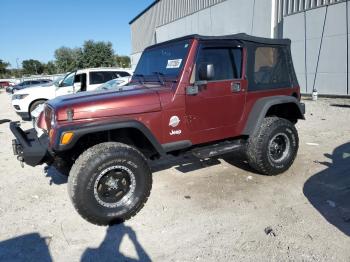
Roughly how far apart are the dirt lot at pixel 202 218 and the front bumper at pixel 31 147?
0.72 meters

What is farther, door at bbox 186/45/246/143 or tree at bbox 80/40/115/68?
tree at bbox 80/40/115/68

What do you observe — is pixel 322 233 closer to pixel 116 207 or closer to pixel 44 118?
pixel 116 207

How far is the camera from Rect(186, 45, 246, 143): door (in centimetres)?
434

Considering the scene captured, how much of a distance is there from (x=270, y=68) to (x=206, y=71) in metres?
1.66

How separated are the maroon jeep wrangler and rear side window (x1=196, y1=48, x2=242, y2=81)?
0.01 metres

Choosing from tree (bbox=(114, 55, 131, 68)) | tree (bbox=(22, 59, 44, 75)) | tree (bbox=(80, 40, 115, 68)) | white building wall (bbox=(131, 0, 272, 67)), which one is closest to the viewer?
white building wall (bbox=(131, 0, 272, 67))

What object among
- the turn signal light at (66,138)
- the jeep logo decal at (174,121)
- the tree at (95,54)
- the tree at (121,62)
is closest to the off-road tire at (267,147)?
the jeep logo decal at (174,121)

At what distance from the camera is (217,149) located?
15.3 feet

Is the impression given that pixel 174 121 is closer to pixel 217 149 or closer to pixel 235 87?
pixel 217 149

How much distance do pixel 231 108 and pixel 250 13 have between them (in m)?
15.3

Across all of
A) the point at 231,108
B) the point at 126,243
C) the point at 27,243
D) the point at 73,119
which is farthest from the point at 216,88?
the point at 27,243

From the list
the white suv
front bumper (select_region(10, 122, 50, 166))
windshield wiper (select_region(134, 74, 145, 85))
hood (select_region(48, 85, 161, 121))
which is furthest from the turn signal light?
the white suv

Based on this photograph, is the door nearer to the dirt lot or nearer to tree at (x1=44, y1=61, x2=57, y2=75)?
the dirt lot

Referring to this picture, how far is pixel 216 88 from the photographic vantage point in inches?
176
